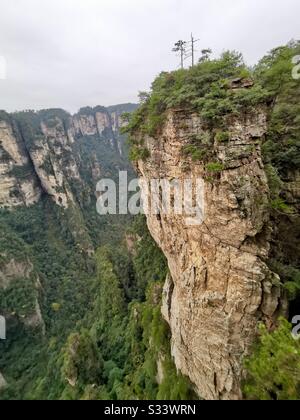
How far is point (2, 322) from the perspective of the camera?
3541 cm

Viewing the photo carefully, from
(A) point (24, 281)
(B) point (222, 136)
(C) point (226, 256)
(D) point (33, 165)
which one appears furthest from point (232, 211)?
(D) point (33, 165)

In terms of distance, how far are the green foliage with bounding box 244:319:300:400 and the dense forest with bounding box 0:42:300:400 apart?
0.03 meters

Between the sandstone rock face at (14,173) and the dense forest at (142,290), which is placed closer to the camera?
the dense forest at (142,290)

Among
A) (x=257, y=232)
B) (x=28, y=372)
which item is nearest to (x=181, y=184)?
(x=257, y=232)

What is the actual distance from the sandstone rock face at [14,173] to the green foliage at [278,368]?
183 ft

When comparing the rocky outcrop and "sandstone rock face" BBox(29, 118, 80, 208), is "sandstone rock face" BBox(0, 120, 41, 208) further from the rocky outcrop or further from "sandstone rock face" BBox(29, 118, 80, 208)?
the rocky outcrop

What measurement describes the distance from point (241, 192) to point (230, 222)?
3.73 ft

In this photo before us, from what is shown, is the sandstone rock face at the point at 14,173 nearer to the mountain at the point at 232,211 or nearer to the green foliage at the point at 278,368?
the mountain at the point at 232,211

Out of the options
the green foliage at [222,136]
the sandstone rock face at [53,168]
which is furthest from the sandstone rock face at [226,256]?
the sandstone rock face at [53,168]

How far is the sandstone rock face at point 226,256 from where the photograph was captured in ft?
30.0

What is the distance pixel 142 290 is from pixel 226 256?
21.8 m

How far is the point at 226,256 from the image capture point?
31.8 feet

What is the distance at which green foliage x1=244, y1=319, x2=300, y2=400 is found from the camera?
6.83 meters
